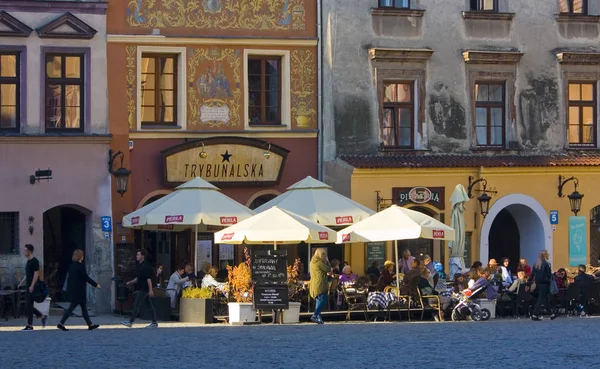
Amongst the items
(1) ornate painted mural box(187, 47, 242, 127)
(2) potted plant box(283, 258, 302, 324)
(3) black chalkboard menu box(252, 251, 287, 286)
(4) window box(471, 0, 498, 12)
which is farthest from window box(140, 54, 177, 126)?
(4) window box(471, 0, 498, 12)

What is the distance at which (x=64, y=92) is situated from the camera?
34125 millimetres

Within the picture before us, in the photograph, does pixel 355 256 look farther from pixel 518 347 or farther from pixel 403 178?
pixel 518 347

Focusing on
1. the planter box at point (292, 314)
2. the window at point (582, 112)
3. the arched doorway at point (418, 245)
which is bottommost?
the planter box at point (292, 314)

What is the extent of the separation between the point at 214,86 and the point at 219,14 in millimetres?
1835

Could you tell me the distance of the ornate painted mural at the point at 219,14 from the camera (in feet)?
115

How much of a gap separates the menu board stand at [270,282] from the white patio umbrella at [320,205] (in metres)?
2.88

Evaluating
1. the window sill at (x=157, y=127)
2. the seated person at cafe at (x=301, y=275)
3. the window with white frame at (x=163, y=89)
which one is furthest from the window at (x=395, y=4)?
the seated person at cafe at (x=301, y=275)

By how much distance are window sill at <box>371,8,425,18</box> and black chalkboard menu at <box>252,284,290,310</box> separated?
1017cm

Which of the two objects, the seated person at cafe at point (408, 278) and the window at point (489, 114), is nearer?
the seated person at cafe at point (408, 278)

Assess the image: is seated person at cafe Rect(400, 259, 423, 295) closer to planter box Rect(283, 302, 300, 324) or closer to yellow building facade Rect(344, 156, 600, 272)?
planter box Rect(283, 302, 300, 324)

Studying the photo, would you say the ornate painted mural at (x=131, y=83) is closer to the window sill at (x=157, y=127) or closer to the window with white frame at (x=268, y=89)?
the window sill at (x=157, y=127)

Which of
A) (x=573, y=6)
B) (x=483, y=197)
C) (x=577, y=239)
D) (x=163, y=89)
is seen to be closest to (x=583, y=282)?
(x=483, y=197)

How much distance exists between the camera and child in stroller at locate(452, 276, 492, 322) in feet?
101

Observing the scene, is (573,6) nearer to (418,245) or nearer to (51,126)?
(418,245)
